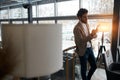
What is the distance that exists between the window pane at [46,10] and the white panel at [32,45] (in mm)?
5786

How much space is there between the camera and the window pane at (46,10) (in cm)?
668

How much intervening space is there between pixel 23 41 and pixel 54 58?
0.24 meters

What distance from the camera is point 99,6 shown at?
5199mm

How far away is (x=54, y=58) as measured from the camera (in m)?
1.04

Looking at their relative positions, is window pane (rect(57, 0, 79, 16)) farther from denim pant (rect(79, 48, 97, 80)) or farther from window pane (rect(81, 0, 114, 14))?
denim pant (rect(79, 48, 97, 80))

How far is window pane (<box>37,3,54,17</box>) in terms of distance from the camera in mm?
6680

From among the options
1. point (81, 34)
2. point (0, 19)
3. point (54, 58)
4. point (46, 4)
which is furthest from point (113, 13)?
point (0, 19)

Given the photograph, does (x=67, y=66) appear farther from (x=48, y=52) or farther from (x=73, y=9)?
(x=73, y=9)

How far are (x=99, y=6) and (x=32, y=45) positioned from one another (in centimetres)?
465

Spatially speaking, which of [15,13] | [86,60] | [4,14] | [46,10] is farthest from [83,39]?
[4,14]

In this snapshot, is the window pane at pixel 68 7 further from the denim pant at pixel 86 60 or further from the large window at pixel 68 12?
the denim pant at pixel 86 60

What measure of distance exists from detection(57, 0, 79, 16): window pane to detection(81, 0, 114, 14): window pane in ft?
1.01

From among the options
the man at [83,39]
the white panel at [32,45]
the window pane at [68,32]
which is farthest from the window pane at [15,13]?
the white panel at [32,45]

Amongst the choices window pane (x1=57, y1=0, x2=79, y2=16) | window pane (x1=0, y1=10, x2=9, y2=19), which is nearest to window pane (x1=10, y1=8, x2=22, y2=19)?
window pane (x1=0, y1=10, x2=9, y2=19)
